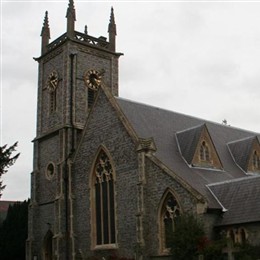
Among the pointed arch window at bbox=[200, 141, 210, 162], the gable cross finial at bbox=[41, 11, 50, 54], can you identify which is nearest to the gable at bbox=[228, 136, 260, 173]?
the pointed arch window at bbox=[200, 141, 210, 162]

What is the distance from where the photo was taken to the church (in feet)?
85.2

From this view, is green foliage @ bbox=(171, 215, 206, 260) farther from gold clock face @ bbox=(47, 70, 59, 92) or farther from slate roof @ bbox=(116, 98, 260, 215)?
gold clock face @ bbox=(47, 70, 59, 92)

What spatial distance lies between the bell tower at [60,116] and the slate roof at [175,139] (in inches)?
213

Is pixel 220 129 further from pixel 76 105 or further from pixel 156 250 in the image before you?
pixel 156 250

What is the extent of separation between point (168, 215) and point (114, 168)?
5.14 meters

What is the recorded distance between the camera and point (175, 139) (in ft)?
106

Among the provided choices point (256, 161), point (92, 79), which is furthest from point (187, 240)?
point (92, 79)

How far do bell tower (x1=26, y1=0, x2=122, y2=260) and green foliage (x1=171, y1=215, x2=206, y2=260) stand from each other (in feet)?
34.2

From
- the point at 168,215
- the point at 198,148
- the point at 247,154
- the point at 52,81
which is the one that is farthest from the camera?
the point at 52,81

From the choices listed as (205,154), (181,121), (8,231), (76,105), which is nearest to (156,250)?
(205,154)

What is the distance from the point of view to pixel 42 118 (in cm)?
3875

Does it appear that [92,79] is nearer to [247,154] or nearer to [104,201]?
[104,201]

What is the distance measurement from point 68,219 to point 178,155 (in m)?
8.09

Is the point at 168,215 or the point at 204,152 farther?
the point at 204,152
